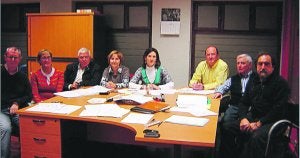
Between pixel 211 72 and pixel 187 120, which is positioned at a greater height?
pixel 211 72

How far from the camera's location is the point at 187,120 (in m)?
2.36

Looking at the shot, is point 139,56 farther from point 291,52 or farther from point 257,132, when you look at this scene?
point 257,132

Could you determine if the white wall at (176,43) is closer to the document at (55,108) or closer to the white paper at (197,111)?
the white paper at (197,111)

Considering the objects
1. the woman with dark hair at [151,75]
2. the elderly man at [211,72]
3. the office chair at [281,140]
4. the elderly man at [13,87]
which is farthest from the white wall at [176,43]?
the office chair at [281,140]

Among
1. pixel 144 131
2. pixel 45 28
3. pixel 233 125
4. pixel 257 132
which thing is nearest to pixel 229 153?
pixel 233 125

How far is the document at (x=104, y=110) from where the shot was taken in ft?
8.38

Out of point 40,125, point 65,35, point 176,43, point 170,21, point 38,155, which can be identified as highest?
point 170,21

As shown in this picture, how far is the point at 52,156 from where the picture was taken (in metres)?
2.65

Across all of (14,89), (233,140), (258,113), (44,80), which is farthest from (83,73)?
(258,113)

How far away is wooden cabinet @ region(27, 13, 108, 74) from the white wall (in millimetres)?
863

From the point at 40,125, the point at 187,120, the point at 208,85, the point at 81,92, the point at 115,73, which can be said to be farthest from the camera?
the point at 115,73

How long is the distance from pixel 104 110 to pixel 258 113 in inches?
53.5

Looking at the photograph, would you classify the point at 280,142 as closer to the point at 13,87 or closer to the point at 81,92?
the point at 81,92

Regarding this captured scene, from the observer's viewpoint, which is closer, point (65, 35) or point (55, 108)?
point (55, 108)
